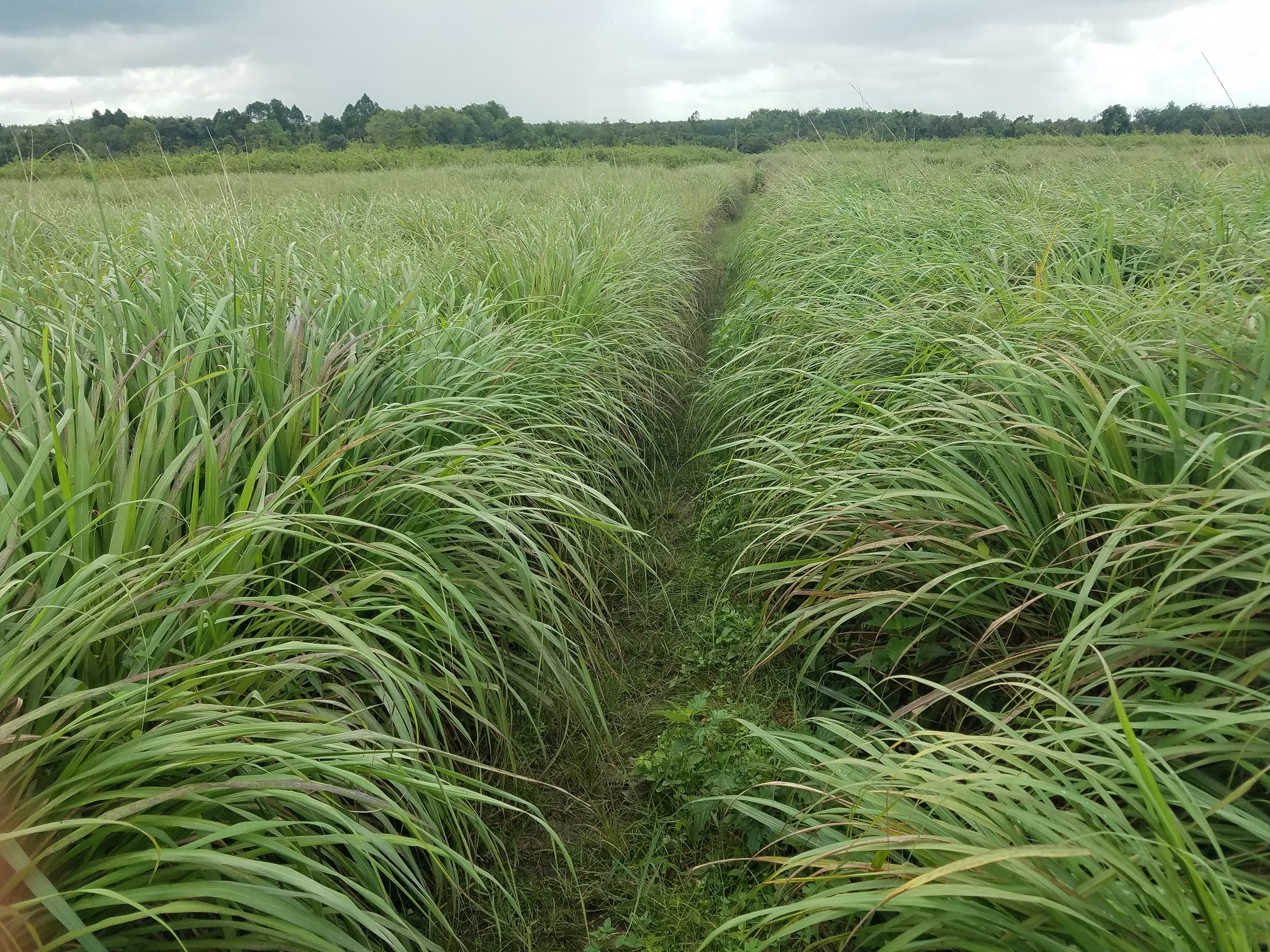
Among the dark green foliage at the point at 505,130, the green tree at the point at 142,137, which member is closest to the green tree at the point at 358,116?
the dark green foliage at the point at 505,130

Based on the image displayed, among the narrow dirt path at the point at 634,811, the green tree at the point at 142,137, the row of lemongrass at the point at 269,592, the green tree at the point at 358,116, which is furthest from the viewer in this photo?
the green tree at the point at 358,116

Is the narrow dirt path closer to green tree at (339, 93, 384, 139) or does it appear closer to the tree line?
the tree line

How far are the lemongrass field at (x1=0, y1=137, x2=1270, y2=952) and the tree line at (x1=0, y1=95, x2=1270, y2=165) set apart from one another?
16.3 inches

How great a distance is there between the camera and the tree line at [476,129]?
8.67 feet

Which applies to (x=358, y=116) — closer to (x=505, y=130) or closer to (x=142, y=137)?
(x=505, y=130)

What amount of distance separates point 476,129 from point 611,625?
26414 mm

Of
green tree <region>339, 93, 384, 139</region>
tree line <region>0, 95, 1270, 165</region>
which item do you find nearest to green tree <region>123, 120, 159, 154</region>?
tree line <region>0, 95, 1270, 165</region>

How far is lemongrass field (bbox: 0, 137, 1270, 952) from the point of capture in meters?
1.01

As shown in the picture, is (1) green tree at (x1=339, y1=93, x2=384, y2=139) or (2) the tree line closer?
(2) the tree line

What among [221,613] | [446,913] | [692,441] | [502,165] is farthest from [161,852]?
[502,165]

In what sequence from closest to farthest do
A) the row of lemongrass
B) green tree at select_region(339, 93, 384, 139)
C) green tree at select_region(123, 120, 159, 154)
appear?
the row of lemongrass → green tree at select_region(123, 120, 159, 154) → green tree at select_region(339, 93, 384, 139)

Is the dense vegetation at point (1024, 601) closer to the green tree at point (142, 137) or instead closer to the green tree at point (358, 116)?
the green tree at point (142, 137)

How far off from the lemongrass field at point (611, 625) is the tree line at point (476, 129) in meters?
0.41

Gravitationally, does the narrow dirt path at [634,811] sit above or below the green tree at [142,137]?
below
